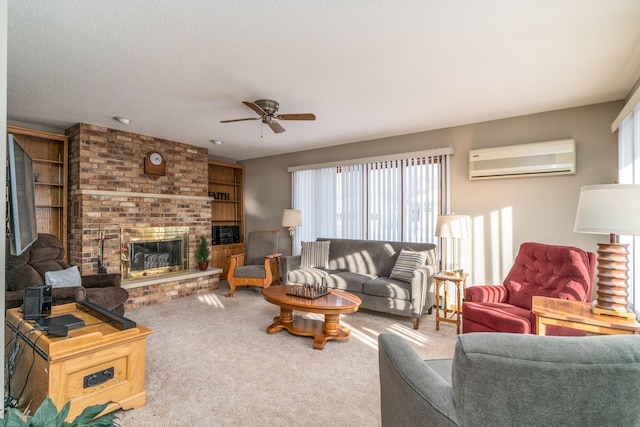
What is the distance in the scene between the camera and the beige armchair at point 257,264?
493 centimetres

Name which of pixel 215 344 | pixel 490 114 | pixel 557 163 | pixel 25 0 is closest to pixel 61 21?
pixel 25 0

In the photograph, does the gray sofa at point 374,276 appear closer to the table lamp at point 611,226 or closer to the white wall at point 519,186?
the white wall at point 519,186

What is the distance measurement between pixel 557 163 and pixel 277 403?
366 cm

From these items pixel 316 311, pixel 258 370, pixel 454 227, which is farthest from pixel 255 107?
pixel 454 227

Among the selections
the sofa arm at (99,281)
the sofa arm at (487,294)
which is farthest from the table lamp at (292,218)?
the sofa arm at (487,294)

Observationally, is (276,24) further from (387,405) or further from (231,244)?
(231,244)

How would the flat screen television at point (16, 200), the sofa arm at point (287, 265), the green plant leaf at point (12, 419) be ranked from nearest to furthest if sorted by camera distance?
the green plant leaf at point (12, 419) → the flat screen television at point (16, 200) → the sofa arm at point (287, 265)

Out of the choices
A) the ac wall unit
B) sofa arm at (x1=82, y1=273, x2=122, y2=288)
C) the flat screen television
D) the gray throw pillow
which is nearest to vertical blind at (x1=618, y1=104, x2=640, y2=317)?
the ac wall unit

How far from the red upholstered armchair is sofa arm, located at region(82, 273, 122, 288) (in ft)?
11.9

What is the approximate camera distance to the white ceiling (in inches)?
74.4

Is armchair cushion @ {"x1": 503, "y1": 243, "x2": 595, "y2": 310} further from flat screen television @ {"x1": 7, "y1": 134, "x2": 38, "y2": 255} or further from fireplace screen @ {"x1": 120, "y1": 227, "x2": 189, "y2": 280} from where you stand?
fireplace screen @ {"x1": 120, "y1": 227, "x2": 189, "y2": 280}

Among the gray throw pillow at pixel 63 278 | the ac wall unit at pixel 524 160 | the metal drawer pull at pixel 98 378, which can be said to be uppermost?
the ac wall unit at pixel 524 160

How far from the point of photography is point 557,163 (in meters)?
3.51

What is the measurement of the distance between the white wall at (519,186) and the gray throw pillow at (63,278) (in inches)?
163
